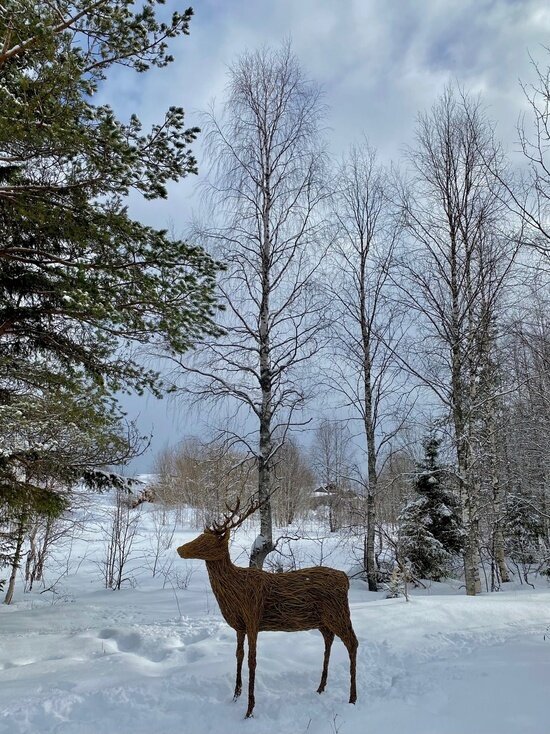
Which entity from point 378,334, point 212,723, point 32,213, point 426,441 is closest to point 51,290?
point 32,213

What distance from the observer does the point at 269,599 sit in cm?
397

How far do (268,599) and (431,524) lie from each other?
1070 cm

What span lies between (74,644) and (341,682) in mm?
3496

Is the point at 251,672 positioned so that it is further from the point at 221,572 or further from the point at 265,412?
the point at 265,412

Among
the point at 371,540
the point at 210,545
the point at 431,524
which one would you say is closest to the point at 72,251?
the point at 210,545

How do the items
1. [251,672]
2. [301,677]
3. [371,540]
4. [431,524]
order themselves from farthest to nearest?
[431,524] < [371,540] < [301,677] < [251,672]

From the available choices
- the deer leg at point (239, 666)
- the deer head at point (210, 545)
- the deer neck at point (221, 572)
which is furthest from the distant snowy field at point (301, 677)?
the deer head at point (210, 545)

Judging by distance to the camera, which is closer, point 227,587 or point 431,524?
point 227,587

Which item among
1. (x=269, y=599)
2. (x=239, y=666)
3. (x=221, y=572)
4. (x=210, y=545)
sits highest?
(x=210, y=545)

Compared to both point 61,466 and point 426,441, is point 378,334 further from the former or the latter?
point 61,466

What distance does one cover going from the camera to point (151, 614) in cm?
846

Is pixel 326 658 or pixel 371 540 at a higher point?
pixel 371 540

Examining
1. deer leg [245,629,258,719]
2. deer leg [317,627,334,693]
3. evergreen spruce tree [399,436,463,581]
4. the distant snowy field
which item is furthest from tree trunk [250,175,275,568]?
evergreen spruce tree [399,436,463,581]

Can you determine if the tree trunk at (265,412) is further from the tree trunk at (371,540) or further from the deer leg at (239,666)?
the deer leg at (239,666)
